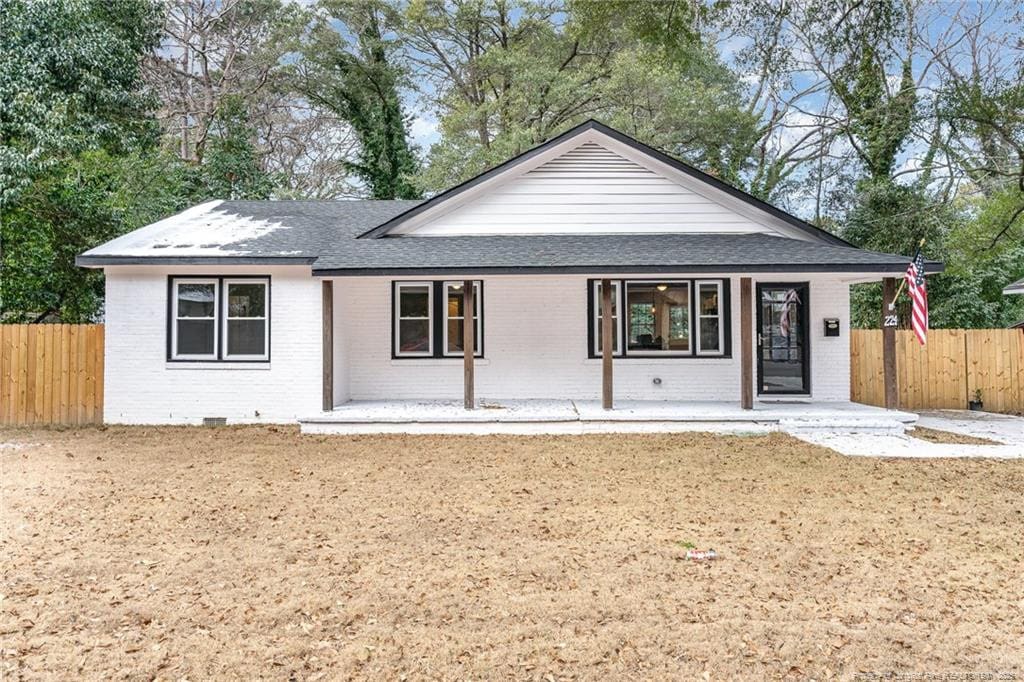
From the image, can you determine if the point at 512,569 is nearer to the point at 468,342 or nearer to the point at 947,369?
the point at 468,342

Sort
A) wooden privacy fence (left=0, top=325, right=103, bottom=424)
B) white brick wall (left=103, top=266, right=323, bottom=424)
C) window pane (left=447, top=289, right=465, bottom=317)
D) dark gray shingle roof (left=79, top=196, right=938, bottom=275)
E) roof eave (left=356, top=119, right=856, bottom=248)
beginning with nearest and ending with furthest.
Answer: dark gray shingle roof (left=79, top=196, right=938, bottom=275)
white brick wall (left=103, top=266, right=323, bottom=424)
wooden privacy fence (left=0, top=325, right=103, bottom=424)
roof eave (left=356, top=119, right=856, bottom=248)
window pane (left=447, top=289, right=465, bottom=317)

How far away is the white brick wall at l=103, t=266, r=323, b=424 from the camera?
9.41m

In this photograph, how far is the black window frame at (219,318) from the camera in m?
9.48

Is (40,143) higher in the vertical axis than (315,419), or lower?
higher

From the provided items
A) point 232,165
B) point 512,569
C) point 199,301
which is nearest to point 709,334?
point 512,569

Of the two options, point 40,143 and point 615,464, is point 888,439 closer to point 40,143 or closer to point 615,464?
point 615,464

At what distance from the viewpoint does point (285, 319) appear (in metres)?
9.51

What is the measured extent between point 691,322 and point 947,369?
5360 millimetres

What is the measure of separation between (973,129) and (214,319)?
12.6m

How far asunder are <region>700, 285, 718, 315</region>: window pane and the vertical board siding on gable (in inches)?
45.6

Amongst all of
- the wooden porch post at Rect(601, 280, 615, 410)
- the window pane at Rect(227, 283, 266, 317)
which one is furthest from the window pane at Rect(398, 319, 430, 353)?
the wooden porch post at Rect(601, 280, 615, 410)

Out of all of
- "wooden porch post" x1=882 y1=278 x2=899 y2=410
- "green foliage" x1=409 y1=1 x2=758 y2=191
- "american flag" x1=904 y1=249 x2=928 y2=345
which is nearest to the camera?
"american flag" x1=904 y1=249 x2=928 y2=345

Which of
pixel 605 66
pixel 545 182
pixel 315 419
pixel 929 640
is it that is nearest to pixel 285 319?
pixel 315 419

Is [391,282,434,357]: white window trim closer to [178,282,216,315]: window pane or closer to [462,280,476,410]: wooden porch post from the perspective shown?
[462,280,476,410]: wooden porch post
